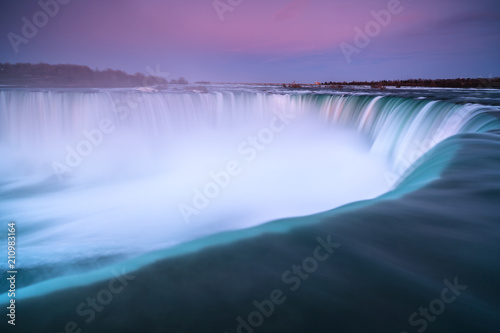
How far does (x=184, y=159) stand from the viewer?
14.4 m

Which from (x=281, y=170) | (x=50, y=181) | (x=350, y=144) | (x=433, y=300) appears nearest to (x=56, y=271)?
(x=433, y=300)

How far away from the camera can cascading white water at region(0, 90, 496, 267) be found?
21.9ft

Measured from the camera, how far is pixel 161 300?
5.14 ft

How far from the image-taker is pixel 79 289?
166 centimetres

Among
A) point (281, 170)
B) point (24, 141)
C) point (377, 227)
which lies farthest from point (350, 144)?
point (24, 141)

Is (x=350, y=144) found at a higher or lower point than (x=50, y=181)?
higher

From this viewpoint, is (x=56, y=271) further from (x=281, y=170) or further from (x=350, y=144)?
(x=350, y=144)

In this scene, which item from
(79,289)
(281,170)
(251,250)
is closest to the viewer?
(79,289)

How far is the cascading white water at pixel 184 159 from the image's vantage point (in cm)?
668

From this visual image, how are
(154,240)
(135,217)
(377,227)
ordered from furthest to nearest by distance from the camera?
(135,217)
(154,240)
(377,227)

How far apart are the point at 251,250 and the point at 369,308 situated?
0.87 meters

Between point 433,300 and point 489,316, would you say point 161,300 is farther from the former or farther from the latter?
point 489,316

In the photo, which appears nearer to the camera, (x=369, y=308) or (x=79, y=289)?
(x=369, y=308)

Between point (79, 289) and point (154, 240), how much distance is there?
4184mm
